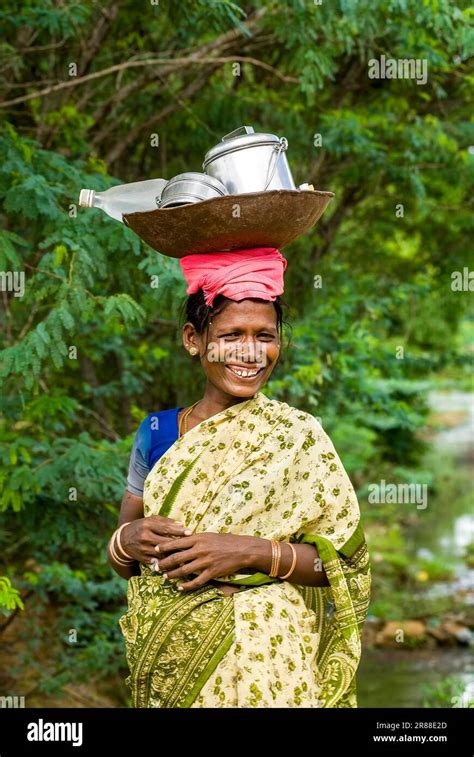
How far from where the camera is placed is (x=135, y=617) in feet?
9.36

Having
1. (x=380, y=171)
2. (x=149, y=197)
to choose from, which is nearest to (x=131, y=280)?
(x=149, y=197)

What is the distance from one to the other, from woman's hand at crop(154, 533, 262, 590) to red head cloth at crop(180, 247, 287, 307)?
60cm

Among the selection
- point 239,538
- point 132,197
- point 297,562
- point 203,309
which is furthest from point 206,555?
point 132,197

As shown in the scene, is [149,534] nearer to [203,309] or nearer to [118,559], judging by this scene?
[118,559]

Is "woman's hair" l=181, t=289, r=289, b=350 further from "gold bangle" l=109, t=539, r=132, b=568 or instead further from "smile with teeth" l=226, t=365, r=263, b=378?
"gold bangle" l=109, t=539, r=132, b=568

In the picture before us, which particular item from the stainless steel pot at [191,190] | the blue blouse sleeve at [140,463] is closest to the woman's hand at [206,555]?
the blue blouse sleeve at [140,463]

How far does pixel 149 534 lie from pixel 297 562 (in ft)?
1.22

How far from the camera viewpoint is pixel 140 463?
3.00 metres

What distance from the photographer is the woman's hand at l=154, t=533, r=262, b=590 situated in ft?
8.87

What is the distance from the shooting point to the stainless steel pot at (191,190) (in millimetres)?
2834

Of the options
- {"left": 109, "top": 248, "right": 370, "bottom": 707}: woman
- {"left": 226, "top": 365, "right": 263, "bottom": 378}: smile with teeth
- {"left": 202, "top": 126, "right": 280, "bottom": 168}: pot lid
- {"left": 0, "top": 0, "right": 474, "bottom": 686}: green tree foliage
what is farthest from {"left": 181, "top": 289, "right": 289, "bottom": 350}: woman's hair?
{"left": 0, "top": 0, "right": 474, "bottom": 686}: green tree foliage

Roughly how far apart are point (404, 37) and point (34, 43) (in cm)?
196

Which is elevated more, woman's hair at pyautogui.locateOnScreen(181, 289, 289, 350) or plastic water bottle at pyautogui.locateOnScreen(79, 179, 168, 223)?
plastic water bottle at pyautogui.locateOnScreen(79, 179, 168, 223)
